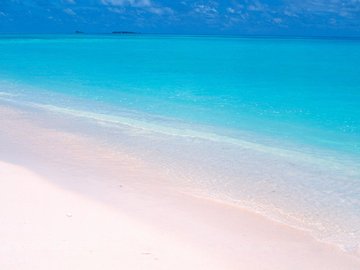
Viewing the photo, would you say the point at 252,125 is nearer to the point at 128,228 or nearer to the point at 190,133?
the point at 190,133

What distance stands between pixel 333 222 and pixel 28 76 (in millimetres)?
23413

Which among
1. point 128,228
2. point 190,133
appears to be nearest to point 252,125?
point 190,133

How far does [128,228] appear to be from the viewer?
525 cm

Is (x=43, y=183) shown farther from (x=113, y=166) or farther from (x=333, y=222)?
(x=333, y=222)

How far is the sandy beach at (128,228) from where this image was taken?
4.45 meters

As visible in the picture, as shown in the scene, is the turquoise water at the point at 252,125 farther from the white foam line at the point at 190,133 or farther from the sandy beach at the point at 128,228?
the sandy beach at the point at 128,228

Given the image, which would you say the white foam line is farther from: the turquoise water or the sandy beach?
the sandy beach

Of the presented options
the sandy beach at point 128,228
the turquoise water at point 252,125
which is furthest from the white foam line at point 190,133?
the sandy beach at point 128,228

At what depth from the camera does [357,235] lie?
5461mm

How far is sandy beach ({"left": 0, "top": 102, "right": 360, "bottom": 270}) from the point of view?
175 inches

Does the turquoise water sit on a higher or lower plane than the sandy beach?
lower

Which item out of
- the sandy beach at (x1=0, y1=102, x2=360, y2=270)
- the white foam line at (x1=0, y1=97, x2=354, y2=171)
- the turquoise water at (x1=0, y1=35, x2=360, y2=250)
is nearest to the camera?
the sandy beach at (x1=0, y1=102, x2=360, y2=270)

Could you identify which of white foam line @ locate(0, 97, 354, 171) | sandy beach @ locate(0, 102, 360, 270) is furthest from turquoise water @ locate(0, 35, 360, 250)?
sandy beach @ locate(0, 102, 360, 270)

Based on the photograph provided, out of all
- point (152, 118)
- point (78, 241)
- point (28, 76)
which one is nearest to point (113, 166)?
point (78, 241)
